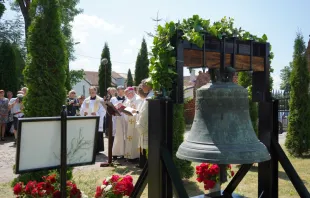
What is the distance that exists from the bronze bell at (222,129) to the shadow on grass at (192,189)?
327 cm

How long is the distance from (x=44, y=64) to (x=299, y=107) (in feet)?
24.0

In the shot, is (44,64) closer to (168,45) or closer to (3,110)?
(168,45)

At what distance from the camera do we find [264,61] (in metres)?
3.97

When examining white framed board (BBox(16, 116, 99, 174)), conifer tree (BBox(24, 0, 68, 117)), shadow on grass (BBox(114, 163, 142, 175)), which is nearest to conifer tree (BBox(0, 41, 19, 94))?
shadow on grass (BBox(114, 163, 142, 175))

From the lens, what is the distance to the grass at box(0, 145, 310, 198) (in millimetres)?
6063

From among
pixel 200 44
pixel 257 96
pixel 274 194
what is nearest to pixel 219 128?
pixel 200 44

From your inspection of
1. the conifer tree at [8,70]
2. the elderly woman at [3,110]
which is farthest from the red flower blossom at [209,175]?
the conifer tree at [8,70]

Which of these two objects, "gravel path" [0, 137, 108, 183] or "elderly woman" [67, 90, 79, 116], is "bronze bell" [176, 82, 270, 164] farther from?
"elderly woman" [67, 90, 79, 116]

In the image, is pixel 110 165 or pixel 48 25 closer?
pixel 48 25

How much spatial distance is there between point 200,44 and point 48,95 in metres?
3.74

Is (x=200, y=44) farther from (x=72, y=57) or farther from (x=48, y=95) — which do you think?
(x=72, y=57)

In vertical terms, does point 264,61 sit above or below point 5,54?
below

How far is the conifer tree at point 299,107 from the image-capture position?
991cm

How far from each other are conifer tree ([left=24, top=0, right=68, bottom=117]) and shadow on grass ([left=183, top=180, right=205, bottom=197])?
2.71 m
